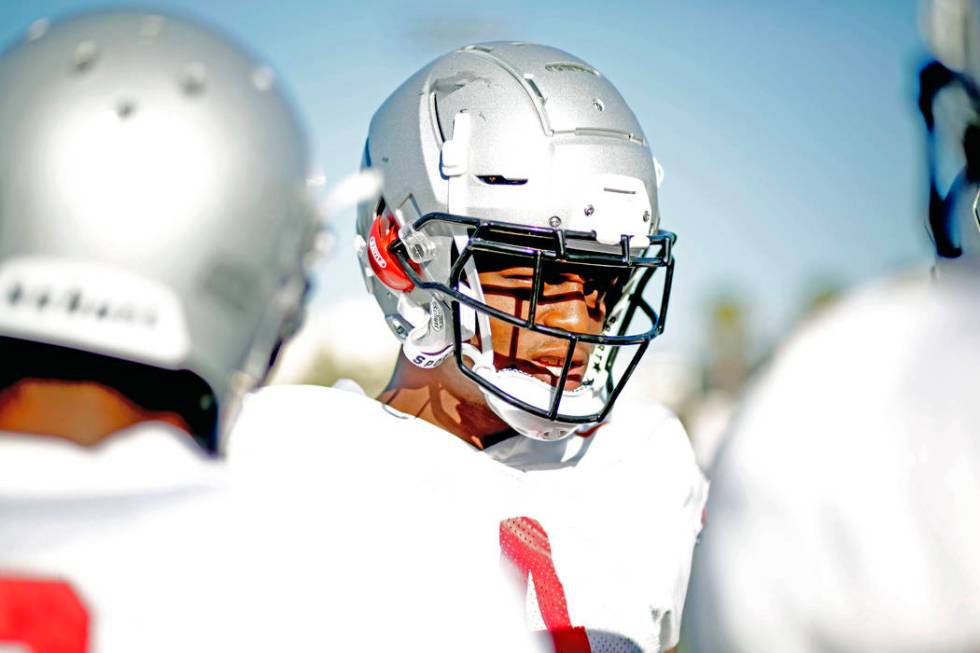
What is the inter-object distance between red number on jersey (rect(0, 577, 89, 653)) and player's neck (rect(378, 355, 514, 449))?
1062 millimetres

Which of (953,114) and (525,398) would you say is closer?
(953,114)

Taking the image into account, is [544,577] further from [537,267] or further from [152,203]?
[152,203]

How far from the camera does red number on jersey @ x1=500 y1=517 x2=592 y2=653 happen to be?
1718 millimetres

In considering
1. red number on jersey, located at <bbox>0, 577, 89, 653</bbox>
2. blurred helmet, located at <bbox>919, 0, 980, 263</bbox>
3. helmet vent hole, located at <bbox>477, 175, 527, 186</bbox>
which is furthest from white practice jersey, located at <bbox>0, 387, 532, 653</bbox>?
blurred helmet, located at <bbox>919, 0, 980, 263</bbox>

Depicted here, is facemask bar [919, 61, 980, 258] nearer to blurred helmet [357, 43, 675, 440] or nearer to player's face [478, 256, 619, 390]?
blurred helmet [357, 43, 675, 440]

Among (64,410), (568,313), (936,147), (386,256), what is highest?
(936,147)

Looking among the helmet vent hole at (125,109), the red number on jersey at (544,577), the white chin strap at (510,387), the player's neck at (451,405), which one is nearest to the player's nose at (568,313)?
the white chin strap at (510,387)

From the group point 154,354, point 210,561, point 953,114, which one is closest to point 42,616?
point 210,561

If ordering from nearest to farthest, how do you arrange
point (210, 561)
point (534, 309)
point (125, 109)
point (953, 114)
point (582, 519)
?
point (210, 561), point (125, 109), point (953, 114), point (534, 309), point (582, 519)

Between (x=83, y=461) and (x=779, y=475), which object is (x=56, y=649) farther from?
(x=779, y=475)

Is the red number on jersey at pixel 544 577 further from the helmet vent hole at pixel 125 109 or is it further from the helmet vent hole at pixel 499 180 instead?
the helmet vent hole at pixel 125 109

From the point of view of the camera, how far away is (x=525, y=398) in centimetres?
194

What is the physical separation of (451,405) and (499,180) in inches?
20.1

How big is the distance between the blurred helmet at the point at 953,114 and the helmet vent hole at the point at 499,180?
0.77 m
